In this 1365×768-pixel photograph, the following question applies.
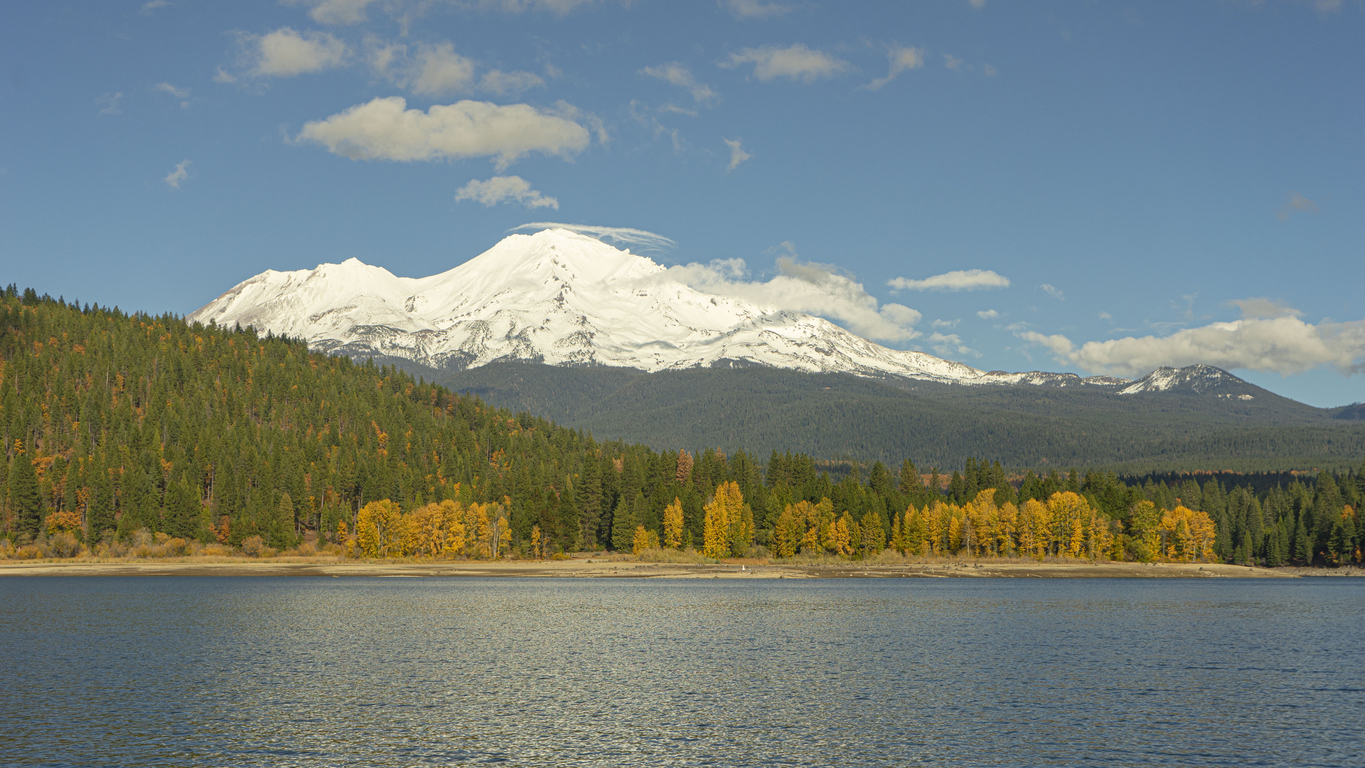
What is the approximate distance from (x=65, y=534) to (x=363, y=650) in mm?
145042

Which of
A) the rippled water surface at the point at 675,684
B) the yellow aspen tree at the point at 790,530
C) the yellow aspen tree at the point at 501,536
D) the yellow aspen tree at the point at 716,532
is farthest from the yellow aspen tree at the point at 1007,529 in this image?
the yellow aspen tree at the point at 501,536

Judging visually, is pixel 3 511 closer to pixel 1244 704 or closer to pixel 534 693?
pixel 534 693

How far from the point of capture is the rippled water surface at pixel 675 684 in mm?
40531

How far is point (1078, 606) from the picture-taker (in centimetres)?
10950

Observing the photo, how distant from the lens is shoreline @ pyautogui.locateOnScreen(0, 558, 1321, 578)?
16625 centimetres

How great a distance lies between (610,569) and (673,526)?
23579mm

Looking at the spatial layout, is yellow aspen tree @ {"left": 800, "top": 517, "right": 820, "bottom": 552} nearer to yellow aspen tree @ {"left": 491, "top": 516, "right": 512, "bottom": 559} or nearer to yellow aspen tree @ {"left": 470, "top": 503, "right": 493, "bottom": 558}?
yellow aspen tree @ {"left": 491, "top": 516, "right": 512, "bottom": 559}

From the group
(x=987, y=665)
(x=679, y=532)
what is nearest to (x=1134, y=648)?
(x=987, y=665)

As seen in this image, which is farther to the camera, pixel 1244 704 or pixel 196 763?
pixel 1244 704

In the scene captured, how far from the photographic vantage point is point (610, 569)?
570 feet

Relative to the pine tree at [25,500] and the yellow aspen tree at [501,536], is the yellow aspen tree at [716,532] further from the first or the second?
the pine tree at [25,500]

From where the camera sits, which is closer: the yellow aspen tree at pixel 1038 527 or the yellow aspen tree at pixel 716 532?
the yellow aspen tree at pixel 716 532

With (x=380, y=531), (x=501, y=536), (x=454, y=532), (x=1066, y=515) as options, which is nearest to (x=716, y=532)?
(x=501, y=536)

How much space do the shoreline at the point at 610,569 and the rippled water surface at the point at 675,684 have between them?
196ft
